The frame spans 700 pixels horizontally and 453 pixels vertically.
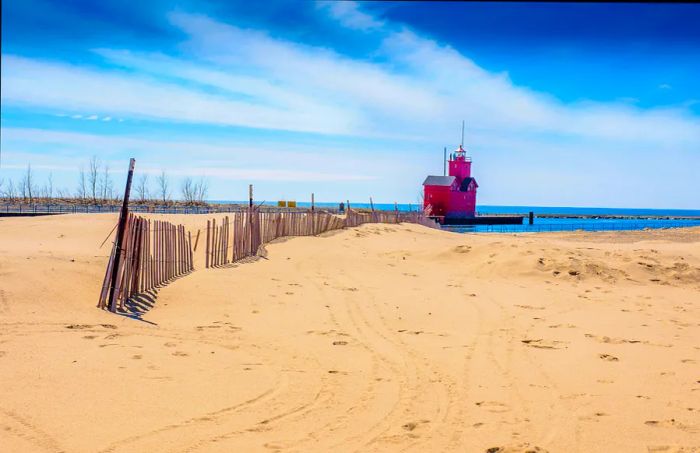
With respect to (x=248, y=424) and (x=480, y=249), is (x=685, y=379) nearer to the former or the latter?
(x=248, y=424)

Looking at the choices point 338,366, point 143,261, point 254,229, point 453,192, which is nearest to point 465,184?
point 453,192

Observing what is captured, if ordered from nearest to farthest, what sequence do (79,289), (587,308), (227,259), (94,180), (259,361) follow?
(259,361)
(79,289)
(587,308)
(227,259)
(94,180)

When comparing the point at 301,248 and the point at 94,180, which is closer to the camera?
the point at 301,248

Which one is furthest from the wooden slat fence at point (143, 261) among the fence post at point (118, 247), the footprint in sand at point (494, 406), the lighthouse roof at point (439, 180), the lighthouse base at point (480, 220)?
the lighthouse roof at point (439, 180)

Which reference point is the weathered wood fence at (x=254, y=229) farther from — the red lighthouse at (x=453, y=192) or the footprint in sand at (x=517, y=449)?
the red lighthouse at (x=453, y=192)

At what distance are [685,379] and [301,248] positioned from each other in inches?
456

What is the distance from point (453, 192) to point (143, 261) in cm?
5356

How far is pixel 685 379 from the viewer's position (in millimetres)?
5875

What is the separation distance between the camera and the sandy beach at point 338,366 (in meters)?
4.41

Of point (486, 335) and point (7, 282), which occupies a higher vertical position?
point (7, 282)

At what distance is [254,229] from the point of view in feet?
48.7

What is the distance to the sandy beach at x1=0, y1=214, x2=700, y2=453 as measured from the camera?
441 cm


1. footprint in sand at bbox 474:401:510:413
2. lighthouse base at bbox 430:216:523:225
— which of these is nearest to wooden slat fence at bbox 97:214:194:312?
footprint in sand at bbox 474:401:510:413

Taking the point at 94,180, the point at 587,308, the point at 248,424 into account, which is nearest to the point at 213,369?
the point at 248,424
